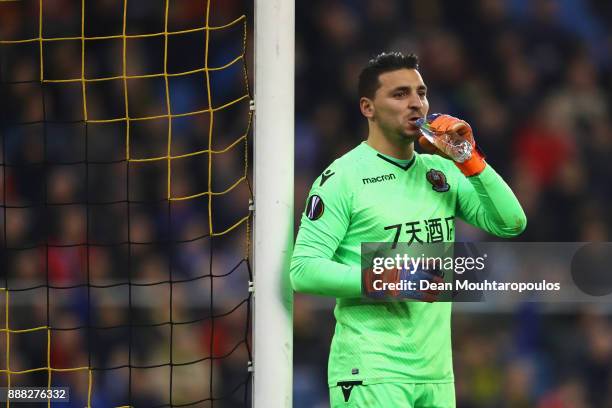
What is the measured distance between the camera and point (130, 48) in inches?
318

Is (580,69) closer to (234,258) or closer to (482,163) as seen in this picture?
(234,258)

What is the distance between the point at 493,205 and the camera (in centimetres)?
411

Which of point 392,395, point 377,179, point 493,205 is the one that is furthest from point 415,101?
point 392,395

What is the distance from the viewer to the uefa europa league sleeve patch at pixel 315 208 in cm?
407

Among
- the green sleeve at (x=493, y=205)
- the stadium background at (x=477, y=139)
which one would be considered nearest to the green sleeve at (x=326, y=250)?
the green sleeve at (x=493, y=205)

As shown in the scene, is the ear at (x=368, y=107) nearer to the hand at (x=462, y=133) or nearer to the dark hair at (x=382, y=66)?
the dark hair at (x=382, y=66)

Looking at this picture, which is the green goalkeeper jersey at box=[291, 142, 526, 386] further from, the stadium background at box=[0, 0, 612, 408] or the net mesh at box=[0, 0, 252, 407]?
the stadium background at box=[0, 0, 612, 408]

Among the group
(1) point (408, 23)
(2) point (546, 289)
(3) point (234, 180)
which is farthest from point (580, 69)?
(3) point (234, 180)

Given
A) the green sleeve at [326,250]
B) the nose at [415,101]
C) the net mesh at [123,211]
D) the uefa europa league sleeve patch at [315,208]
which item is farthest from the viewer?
the net mesh at [123,211]

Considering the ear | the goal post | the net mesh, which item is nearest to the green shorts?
the goal post

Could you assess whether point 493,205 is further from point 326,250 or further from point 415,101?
point 326,250

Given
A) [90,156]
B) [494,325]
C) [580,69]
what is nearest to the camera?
[494,325]

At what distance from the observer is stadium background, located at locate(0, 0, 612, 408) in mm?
6965

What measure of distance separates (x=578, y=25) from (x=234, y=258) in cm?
291
